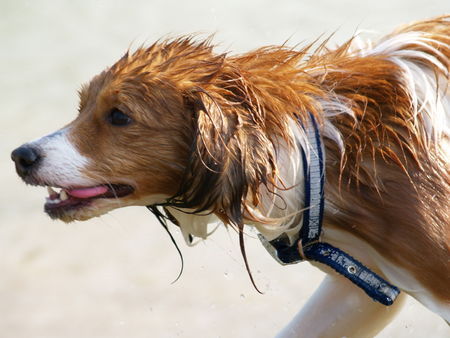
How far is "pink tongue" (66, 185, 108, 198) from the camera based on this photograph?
3322 millimetres

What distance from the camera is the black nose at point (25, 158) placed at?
3.25m

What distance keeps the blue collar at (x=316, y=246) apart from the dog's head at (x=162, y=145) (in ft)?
0.52

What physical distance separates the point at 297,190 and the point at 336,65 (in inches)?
20.2

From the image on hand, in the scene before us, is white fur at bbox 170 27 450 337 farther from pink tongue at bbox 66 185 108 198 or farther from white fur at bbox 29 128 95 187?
white fur at bbox 29 128 95 187

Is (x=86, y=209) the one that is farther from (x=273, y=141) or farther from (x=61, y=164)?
(x=273, y=141)

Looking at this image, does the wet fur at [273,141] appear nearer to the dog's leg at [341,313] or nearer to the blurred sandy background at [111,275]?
the dog's leg at [341,313]

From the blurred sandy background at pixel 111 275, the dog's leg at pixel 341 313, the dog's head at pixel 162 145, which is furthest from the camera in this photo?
the blurred sandy background at pixel 111 275

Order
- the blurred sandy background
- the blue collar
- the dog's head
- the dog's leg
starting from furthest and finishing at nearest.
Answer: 1. the blurred sandy background
2. the dog's leg
3. the blue collar
4. the dog's head

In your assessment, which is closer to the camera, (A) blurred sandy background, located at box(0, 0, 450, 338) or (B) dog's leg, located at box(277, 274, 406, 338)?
(B) dog's leg, located at box(277, 274, 406, 338)

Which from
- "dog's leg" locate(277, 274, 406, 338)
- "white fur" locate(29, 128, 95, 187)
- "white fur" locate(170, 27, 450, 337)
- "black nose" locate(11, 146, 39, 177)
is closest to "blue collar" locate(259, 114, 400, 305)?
"white fur" locate(170, 27, 450, 337)

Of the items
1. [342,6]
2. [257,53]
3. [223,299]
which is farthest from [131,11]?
[257,53]

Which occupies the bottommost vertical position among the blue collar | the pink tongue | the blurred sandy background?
the blurred sandy background

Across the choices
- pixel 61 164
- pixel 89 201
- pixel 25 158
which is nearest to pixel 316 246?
pixel 89 201

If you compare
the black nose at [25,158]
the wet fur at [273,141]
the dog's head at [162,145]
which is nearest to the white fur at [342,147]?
the wet fur at [273,141]
